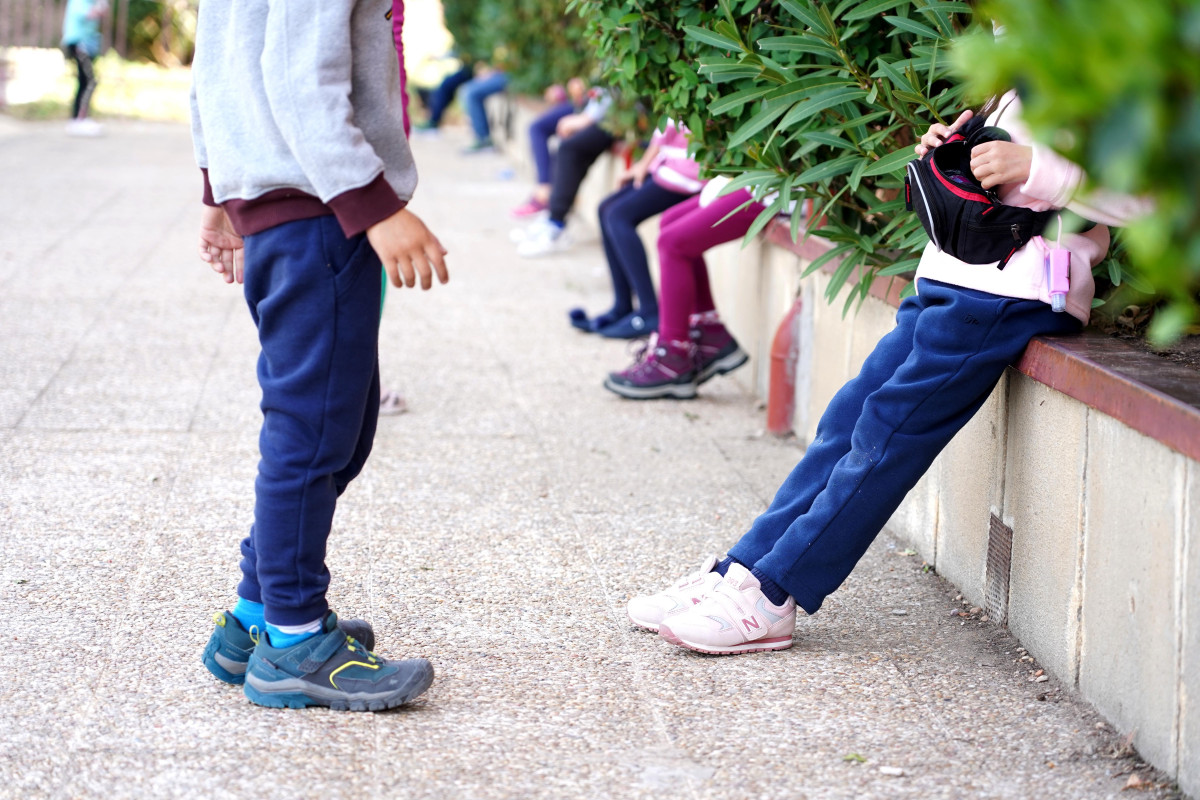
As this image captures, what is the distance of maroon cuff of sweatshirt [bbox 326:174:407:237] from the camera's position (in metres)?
2.12

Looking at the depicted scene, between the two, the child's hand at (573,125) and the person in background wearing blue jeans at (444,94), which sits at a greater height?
the person in background wearing blue jeans at (444,94)

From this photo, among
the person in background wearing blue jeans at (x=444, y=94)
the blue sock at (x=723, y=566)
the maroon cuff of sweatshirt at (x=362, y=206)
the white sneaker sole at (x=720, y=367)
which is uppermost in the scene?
the person in background wearing blue jeans at (x=444, y=94)

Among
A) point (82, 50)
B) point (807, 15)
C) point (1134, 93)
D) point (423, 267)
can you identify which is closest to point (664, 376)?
point (807, 15)

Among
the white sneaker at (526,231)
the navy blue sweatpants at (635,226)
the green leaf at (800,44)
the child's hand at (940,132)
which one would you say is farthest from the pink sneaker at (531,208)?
the child's hand at (940,132)

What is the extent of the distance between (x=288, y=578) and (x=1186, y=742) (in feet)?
5.19

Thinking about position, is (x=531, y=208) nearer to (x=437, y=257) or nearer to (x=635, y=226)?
(x=635, y=226)

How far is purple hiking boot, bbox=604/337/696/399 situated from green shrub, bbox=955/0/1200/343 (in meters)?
4.04

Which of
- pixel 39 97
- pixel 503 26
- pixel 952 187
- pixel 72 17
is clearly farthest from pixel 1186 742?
pixel 39 97

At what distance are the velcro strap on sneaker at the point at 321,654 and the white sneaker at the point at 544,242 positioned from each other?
6.19 m

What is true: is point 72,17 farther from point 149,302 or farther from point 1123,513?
point 1123,513

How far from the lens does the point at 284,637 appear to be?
2383 mm

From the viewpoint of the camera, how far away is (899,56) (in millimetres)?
3145

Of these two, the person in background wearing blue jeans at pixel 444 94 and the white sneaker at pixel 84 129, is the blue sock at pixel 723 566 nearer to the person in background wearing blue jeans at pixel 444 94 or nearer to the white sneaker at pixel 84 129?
the white sneaker at pixel 84 129

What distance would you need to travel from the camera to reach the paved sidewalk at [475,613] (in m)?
2.23
